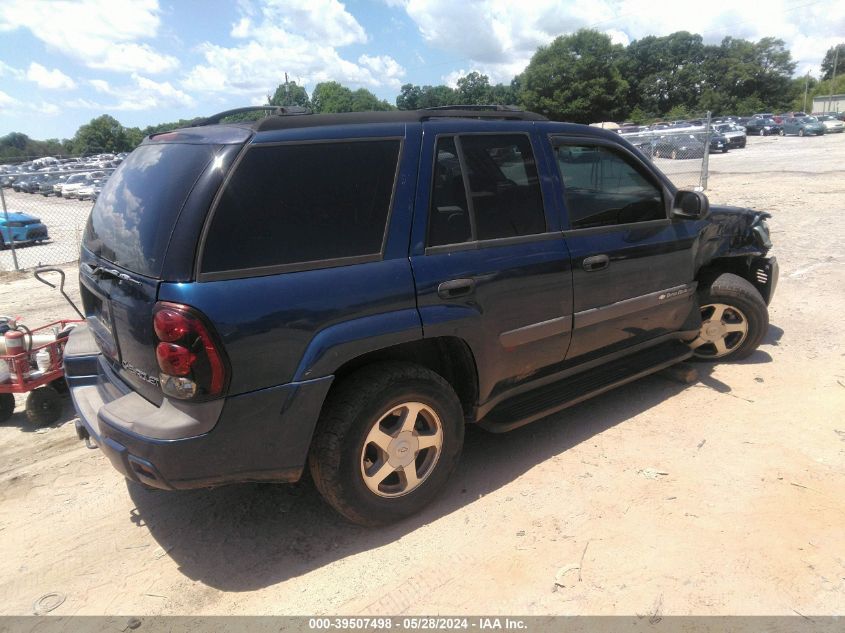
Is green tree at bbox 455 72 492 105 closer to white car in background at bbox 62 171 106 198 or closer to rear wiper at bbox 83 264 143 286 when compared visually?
white car in background at bbox 62 171 106 198

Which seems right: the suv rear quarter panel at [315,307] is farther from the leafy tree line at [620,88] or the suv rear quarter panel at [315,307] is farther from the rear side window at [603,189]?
the leafy tree line at [620,88]

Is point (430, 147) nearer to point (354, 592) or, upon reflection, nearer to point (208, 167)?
point (208, 167)

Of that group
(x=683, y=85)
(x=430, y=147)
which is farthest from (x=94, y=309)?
(x=683, y=85)

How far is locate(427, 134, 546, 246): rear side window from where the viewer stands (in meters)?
3.02

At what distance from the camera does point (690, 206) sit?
399 cm

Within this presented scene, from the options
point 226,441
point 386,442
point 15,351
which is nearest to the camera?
point 226,441

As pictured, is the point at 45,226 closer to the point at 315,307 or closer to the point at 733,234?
the point at 315,307

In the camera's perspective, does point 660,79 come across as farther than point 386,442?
Yes

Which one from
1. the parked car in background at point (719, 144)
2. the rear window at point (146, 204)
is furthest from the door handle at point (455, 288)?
the parked car in background at point (719, 144)

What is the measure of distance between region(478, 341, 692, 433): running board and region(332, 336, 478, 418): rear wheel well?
237 mm

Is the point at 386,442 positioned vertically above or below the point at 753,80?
below

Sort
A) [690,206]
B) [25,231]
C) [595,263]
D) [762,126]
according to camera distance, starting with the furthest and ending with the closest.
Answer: [762,126], [25,231], [690,206], [595,263]

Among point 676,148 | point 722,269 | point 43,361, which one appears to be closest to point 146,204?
point 43,361

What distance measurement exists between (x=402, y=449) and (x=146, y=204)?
1.64 metres
